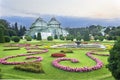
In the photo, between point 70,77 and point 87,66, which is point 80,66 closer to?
point 87,66

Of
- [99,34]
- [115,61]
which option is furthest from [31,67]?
[99,34]

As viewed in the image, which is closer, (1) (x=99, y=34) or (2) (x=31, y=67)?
(2) (x=31, y=67)

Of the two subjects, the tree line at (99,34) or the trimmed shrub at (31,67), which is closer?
the trimmed shrub at (31,67)

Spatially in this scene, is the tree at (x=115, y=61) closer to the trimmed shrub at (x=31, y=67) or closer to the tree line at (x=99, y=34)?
the trimmed shrub at (x=31, y=67)

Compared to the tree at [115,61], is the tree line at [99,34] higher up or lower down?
higher up

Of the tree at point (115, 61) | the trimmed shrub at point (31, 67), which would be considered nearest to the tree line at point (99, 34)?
the trimmed shrub at point (31, 67)

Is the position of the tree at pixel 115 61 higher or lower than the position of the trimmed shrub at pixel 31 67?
higher

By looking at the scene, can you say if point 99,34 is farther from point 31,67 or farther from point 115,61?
point 115,61

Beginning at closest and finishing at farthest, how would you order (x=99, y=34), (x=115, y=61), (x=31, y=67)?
(x=115, y=61) → (x=31, y=67) → (x=99, y=34)

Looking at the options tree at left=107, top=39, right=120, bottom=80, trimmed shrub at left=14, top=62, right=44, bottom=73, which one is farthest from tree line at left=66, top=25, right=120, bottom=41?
tree at left=107, top=39, right=120, bottom=80

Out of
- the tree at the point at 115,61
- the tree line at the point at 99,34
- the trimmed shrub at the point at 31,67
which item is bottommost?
the trimmed shrub at the point at 31,67

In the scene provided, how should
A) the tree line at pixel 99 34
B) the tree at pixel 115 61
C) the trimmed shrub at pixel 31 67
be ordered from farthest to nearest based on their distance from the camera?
1. the tree line at pixel 99 34
2. the trimmed shrub at pixel 31 67
3. the tree at pixel 115 61

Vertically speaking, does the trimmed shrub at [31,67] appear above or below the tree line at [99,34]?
below

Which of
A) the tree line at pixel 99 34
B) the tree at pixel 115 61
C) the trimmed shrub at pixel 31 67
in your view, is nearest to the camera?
the tree at pixel 115 61
